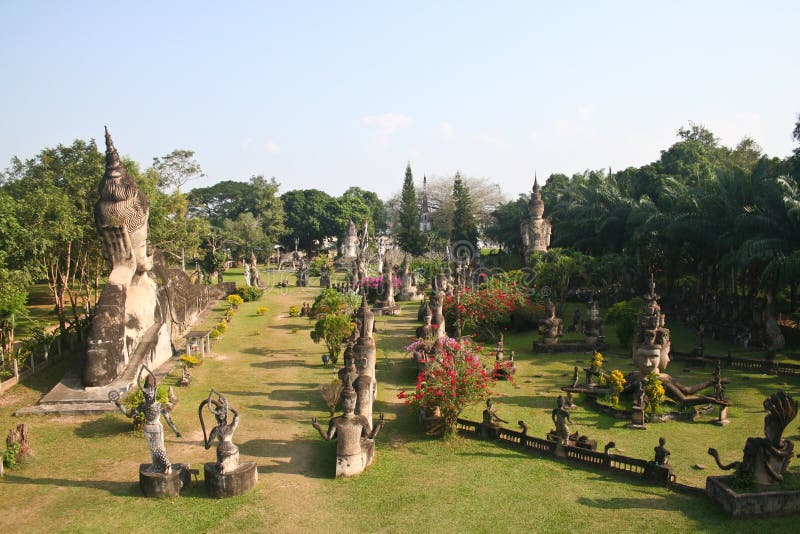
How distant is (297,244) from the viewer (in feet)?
240

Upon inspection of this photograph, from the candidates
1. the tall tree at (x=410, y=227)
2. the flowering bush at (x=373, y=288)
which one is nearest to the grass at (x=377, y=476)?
the flowering bush at (x=373, y=288)

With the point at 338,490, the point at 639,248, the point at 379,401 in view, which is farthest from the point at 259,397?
the point at 639,248

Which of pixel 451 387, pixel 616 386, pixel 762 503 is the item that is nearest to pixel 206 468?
pixel 451 387

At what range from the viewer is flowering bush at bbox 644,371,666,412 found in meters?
15.0

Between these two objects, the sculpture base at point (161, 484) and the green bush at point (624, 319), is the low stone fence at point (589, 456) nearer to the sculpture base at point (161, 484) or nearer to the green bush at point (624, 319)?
the sculpture base at point (161, 484)

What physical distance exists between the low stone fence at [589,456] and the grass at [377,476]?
0.25 m

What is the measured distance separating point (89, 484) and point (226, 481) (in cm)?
312

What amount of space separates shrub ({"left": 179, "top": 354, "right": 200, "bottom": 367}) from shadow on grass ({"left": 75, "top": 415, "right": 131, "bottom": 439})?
444cm

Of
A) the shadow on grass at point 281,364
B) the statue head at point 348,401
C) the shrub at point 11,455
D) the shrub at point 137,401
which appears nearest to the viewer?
the statue head at point 348,401

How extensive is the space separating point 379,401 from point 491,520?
726 cm

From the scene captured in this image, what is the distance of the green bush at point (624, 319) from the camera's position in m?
23.0

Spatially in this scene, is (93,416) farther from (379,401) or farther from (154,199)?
(154,199)

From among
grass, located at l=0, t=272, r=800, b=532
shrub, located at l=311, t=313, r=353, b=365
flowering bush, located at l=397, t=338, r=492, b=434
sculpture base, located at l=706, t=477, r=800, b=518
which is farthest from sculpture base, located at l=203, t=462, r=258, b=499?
shrub, located at l=311, t=313, r=353, b=365

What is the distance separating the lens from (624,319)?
76.0ft
